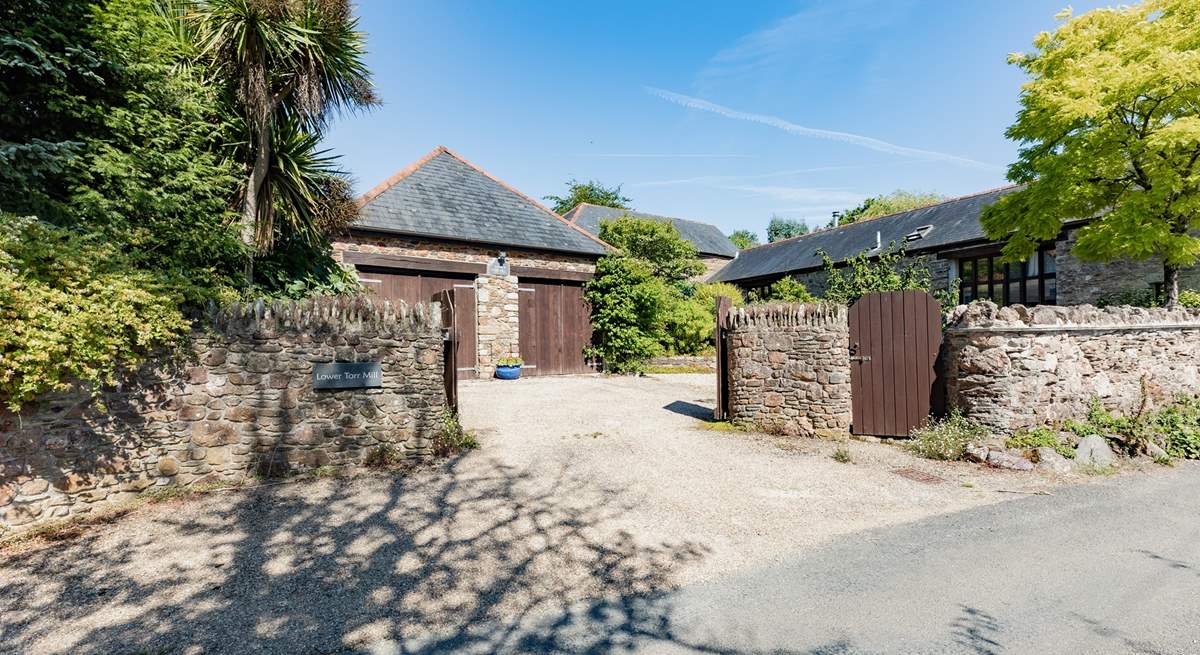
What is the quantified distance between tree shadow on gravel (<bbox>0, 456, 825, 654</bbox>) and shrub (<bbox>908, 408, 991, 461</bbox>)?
4.23m

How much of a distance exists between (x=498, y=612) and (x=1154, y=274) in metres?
16.1

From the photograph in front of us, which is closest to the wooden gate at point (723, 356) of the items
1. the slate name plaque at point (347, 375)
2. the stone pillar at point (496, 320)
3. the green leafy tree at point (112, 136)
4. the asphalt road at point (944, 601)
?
the asphalt road at point (944, 601)

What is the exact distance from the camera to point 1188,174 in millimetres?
9305

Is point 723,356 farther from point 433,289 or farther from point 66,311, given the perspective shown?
point 433,289

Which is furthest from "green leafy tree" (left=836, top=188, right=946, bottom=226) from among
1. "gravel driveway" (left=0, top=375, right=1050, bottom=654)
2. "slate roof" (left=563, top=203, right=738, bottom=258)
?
"gravel driveway" (left=0, top=375, right=1050, bottom=654)

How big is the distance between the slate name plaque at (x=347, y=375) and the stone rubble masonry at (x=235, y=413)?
7cm

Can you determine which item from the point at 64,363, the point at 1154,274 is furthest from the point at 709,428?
the point at 1154,274

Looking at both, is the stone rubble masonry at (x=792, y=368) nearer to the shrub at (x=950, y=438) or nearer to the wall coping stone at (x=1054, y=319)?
the shrub at (x=950, y=438)

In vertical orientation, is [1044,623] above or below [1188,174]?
below

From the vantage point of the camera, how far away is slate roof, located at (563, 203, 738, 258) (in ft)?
91.0

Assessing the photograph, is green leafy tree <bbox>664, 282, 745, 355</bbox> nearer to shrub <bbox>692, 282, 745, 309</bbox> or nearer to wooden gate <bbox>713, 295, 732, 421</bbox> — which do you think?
shrub <bbox>692, 282, 745, 309</bbox>

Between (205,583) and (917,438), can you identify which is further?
(917,438)

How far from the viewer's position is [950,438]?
20.9ft

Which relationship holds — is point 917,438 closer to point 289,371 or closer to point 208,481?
point 289,371
